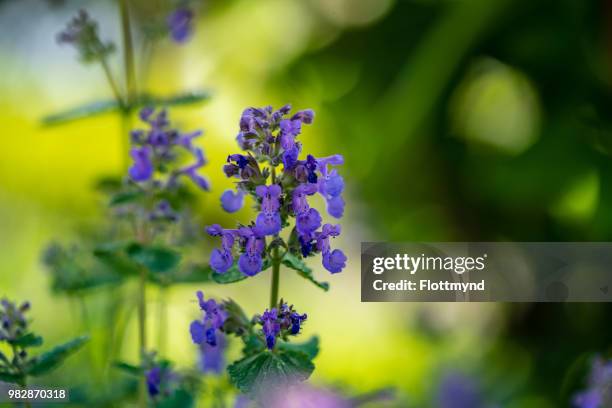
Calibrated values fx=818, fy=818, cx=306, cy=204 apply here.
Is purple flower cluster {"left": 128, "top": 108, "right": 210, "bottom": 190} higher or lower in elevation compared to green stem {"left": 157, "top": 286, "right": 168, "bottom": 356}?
higher

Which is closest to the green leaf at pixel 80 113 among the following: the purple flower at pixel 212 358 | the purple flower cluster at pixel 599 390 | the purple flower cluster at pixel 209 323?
the purple flower at pixel 212 358

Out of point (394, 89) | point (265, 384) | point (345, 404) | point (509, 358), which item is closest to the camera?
point (265, 384)

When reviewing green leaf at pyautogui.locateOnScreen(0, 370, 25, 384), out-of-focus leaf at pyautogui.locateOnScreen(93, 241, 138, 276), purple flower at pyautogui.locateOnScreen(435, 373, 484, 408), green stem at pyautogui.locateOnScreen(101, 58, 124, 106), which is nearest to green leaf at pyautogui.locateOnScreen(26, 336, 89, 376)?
green leaf at pyautogui.locateOnScreen(0, 370, 25, 384)

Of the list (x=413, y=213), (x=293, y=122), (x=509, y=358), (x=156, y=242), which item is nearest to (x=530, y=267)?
(x=509, y=358)

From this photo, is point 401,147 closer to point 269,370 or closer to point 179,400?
point 179,400

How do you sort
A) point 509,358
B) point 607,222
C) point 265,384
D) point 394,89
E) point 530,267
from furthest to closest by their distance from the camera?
point 394,89, point 509,358, point 607,222, point 530,267, point 265,384

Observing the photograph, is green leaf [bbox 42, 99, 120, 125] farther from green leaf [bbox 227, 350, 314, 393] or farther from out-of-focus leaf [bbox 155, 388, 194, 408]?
green leaf [bbox 227, 350, 314, 393]

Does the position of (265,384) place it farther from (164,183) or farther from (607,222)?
(607,222)
